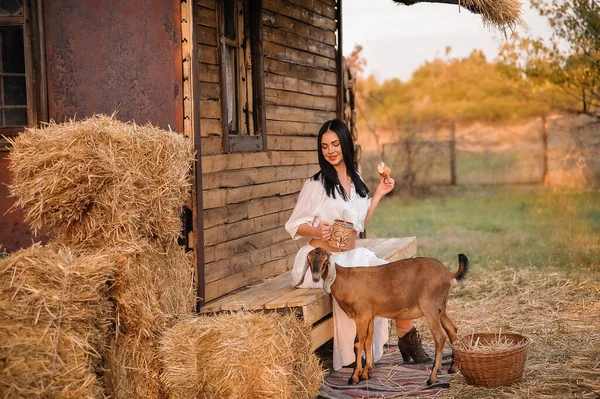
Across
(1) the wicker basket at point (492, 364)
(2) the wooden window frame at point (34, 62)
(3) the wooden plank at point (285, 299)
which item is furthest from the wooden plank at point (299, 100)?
(1) the wicker basket at point (492, 364)

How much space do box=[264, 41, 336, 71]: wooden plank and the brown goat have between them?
2653 millimetres

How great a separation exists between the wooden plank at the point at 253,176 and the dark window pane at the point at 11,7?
212 centimetres

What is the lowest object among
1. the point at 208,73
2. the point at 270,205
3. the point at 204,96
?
the point at 270,205

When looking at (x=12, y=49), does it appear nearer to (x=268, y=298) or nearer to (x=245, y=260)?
(x=245, y=260)

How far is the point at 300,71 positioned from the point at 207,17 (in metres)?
2.25

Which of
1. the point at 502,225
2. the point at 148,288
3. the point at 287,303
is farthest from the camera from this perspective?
the point at 502,225

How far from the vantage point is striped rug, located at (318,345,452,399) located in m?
6.24

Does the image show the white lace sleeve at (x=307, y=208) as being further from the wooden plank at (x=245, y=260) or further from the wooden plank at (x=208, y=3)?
the wooden plank at (x=208, y=3)

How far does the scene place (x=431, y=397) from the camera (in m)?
6.12

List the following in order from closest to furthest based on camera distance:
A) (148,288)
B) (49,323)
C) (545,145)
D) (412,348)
Answer: 1. (49,323)
2. (148,288)
3. (412,348)
4. (545,145)

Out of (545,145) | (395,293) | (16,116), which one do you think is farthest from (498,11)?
(545,145)

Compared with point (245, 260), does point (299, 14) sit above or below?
above

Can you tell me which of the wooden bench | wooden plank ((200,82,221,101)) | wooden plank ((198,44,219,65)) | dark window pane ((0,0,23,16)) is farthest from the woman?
dark window pane ((0,0,23,16))

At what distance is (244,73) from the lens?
25.4 ft
